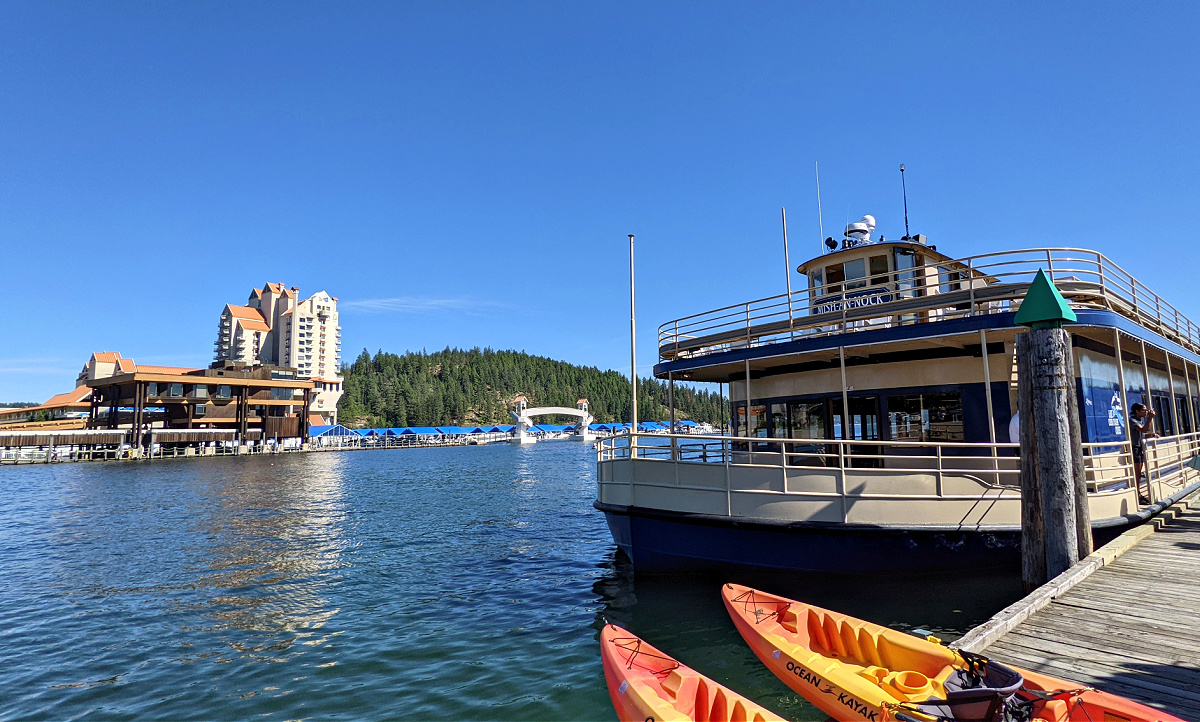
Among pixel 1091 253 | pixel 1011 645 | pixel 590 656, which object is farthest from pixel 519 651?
pixel 1091 253

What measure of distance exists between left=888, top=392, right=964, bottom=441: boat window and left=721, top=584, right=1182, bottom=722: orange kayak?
6.11m

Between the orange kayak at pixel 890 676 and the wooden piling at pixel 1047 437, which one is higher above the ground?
the wooden piling at pixel 1047 437

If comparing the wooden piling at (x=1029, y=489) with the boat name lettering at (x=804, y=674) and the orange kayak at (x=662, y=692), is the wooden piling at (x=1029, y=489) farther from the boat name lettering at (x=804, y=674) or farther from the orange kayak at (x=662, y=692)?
the orange kayak at (x=662, y=692)

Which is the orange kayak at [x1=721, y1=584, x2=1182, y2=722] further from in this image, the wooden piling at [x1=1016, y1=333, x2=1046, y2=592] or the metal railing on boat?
the wooden piling at [x1=1016, y1=333, x2=1046, y2=592]

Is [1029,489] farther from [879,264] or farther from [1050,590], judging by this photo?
A: [879,264]

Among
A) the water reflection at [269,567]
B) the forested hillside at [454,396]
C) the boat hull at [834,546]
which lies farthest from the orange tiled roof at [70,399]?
the boat hull at [834,546]

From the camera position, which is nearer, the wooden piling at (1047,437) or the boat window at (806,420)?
the wooden piling at (1047,437)

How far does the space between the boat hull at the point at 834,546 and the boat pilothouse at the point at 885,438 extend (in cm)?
2

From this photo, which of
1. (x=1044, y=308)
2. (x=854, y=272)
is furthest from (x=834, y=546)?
(x=854, y=272)

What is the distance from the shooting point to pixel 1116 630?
5.99m

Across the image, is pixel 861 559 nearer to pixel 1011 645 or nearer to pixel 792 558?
pixel 792 558

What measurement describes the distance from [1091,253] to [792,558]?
811 cm

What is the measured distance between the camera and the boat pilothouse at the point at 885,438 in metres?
9.77

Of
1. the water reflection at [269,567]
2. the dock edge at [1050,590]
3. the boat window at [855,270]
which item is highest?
the boat window at [855,270]
